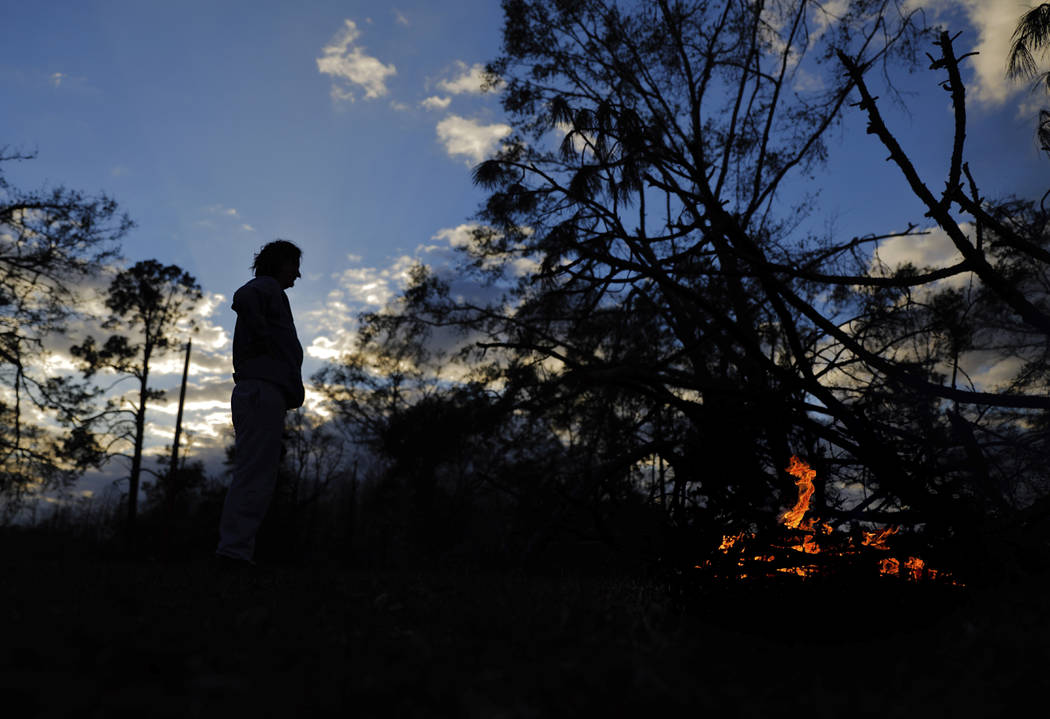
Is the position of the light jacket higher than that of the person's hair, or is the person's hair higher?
the person's hair

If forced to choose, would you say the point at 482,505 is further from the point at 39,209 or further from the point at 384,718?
the point at 384,718

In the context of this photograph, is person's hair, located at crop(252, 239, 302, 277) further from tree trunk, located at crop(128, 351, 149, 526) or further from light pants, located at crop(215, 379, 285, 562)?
tree trunk, located at crop(128, 351, 149, 526)

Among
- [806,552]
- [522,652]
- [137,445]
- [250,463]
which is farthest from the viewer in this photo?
[137,445]

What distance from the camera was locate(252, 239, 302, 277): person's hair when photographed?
208 inches

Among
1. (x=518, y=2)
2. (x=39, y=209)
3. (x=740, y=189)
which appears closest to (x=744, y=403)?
(x=740, y=189)

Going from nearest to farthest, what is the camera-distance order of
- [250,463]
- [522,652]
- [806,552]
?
[522,652], [806,552], [250,463]

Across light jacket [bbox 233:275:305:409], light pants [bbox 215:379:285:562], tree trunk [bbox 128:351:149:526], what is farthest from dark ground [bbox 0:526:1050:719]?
tree trunk [bbox 128:351:149:526]

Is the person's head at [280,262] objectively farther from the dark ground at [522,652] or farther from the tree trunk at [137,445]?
the tree trunk at [137,445]

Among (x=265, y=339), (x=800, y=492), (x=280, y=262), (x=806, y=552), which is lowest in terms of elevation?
(x=806, y=552)

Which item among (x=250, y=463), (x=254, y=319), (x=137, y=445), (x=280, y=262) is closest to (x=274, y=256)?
(x=280, y=262)

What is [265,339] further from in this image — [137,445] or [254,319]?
[137,445]

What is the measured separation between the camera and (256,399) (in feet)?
15.8

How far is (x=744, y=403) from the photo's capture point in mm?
3576

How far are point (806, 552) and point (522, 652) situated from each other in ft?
5.20
